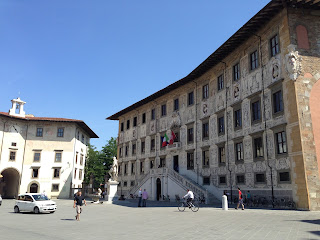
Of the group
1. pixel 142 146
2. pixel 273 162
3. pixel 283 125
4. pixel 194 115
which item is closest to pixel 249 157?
pixel 273 162

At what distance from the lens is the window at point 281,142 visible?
1948 centimetres

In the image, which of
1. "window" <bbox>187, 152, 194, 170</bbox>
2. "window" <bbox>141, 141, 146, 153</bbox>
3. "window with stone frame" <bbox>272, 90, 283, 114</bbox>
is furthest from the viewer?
"window" <bbox>141, 141, 146, 153</bbox>

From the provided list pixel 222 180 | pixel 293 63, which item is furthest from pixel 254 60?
pixel 222 180

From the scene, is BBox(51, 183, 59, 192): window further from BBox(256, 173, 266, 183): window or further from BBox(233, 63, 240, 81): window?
BBox(256, 173, 266, 183): window

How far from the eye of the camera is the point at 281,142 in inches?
780

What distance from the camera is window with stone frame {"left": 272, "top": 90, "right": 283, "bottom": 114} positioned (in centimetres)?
2018

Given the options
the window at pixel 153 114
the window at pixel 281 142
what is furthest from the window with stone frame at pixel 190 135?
the window at pixel 281 142

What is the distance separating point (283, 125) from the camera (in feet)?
63.6

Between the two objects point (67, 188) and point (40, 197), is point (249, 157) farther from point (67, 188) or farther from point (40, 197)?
point (67, 188)

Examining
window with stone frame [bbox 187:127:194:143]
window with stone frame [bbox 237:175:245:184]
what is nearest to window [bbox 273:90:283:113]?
window with stone frame [bbox 237:175:245:184]

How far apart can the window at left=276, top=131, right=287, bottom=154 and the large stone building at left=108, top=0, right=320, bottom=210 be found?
0.07 m

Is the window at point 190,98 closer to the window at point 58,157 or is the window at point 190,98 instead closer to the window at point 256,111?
the window at point 256,111

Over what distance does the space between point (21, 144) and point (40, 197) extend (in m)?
27.3

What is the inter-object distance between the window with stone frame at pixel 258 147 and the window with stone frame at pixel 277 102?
8.33ft
